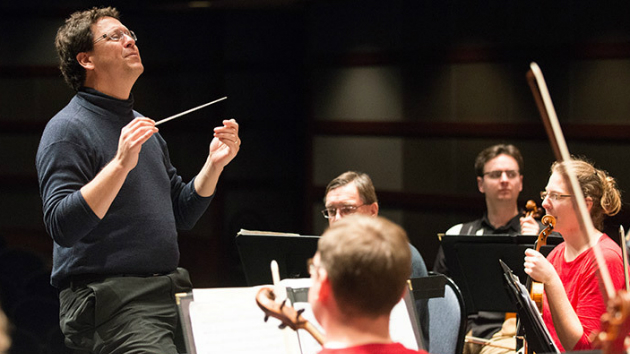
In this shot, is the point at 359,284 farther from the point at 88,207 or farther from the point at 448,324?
the point at 448,324

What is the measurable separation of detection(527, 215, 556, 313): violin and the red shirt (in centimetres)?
11

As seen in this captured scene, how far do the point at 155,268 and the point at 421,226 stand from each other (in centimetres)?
329

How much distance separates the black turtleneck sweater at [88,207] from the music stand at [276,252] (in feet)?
1.53

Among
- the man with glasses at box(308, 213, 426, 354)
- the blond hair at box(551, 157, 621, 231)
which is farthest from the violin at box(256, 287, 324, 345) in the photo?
the blond hair at box(551, 157, 621, 231)

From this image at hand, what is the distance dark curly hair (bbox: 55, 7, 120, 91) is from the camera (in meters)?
2.36

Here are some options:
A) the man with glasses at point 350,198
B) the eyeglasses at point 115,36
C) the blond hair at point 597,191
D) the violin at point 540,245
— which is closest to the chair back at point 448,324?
the violin at point 540,245

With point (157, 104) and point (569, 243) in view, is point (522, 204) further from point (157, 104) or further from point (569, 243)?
point (157, 104)

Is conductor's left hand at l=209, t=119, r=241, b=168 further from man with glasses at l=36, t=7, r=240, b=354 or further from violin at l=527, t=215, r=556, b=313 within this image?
violin at l=527, t=215, r=556, b=313

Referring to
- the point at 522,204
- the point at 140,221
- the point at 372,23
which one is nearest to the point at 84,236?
the point at 140,221

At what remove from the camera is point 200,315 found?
1.95m

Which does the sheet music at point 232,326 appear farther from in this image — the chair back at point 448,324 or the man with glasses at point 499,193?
the man with glasses at point 499,193

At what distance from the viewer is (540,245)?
285 centimetres

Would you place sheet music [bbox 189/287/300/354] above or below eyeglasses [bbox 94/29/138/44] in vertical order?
below

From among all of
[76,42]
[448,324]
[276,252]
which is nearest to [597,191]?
[448,324]
